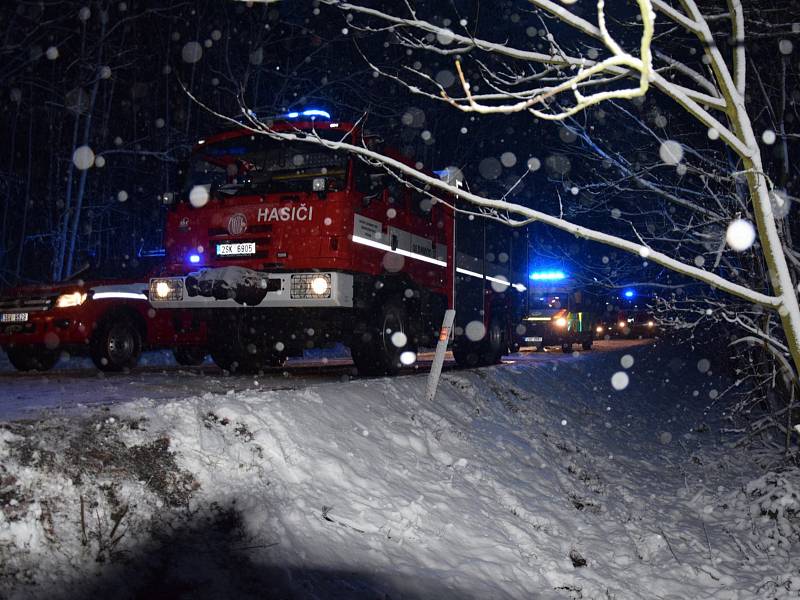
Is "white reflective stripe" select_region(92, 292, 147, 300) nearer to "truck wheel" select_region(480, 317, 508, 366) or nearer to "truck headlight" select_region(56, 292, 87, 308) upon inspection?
"truck headlight" select_region(56, 292, 87, 308)

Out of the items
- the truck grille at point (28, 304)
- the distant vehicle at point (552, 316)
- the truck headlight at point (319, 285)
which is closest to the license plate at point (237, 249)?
the truck headlight at point (319, 285)

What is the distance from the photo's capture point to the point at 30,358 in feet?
32.8

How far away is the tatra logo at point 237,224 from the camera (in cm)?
846

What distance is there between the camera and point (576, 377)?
1598 cm

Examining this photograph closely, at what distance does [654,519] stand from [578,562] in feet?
7.90

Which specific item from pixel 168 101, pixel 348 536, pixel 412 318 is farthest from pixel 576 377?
pixel 168 101

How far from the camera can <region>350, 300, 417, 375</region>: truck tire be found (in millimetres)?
8977

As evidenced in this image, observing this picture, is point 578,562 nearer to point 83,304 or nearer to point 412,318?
point 412,318

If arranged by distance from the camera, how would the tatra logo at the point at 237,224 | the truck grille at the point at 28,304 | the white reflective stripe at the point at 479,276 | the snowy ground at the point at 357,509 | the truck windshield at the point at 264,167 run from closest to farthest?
the snowy ground at the point at 357,509
the truck windshield at the point at 264,167
the tatra logo at the point at 237,224
the truck grille at the point at 28,304
the white reflective stripe at the point at 479,276

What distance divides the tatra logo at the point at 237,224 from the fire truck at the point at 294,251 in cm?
2

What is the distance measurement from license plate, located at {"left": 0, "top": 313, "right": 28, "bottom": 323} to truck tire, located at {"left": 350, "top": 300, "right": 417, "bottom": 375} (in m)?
4.81

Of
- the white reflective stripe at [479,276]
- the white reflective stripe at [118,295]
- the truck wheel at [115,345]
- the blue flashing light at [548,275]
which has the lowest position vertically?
the truck wheel at [115,345]

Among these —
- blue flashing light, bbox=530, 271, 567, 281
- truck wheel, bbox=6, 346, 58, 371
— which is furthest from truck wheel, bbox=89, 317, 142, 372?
blue flashing light, bbox=530, 271, 567, 281

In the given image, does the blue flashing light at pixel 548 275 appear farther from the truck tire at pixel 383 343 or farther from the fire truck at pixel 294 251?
the truck tire at pixel 383 343
